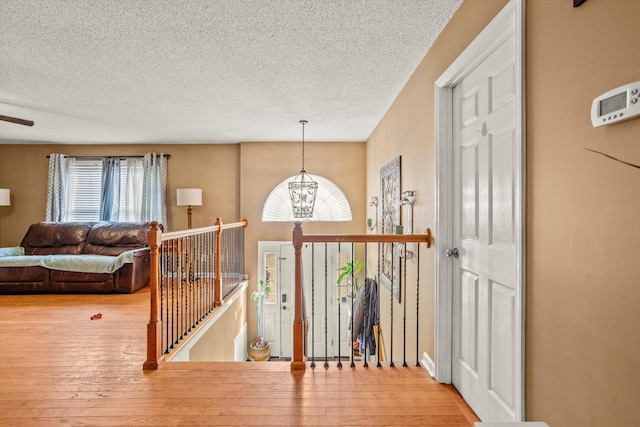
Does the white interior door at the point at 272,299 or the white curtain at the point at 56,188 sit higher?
the white curtain at the point at 56,188

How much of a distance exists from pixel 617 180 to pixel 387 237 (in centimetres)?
153

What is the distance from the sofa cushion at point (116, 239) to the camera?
4.82m

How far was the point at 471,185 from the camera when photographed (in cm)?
185

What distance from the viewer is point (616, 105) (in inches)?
34.0

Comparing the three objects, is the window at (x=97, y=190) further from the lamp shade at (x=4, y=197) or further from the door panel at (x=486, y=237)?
the door panel at (x=486, y=237)

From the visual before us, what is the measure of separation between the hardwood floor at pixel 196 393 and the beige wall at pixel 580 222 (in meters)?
0.83

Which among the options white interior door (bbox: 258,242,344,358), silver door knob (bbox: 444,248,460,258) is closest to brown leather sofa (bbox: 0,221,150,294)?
white interior door (bbox: 258,242,344,358)

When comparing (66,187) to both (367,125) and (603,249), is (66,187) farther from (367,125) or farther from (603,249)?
(603,249)

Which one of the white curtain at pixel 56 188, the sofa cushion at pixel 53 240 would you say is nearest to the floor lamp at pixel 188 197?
the sofa cushion at pixel 53 240

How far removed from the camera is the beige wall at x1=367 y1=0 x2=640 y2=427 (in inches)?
34.3

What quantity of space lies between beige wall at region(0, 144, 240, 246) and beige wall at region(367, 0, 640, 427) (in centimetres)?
509

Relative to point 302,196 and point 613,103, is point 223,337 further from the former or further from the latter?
A: point 613,103

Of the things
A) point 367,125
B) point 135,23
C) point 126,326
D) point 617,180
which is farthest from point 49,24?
point 367,125

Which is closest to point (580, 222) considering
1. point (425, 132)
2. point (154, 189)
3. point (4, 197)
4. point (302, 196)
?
point (425, 132)
